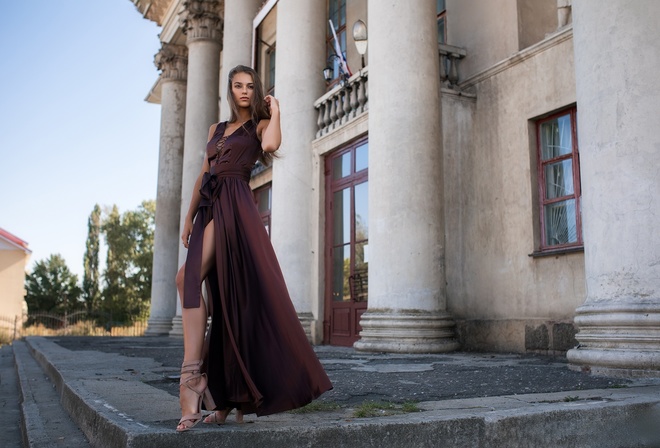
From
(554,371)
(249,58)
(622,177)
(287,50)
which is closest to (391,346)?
(554,371)

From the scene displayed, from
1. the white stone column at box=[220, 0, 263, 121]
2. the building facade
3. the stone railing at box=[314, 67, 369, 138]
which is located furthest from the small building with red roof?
the stone railing at box=[314, 67, 369, 138]

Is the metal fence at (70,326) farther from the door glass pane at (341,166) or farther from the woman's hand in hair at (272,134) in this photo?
the woman's hand in hair at (272,134)

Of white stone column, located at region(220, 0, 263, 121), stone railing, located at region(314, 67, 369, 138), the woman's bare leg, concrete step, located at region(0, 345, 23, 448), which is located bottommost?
concrete step, located at region(0, 345, 23, 448)

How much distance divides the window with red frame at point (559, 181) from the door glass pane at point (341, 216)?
3646 millimetres

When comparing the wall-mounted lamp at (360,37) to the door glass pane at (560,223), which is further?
the wall-mounted lamp at (360,37)

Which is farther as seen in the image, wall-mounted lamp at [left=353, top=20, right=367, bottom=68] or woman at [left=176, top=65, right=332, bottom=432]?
wall-mounted lamp at [left=353, top=20, right=367, bottom=68]

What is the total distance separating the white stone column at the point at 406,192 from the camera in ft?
26.5

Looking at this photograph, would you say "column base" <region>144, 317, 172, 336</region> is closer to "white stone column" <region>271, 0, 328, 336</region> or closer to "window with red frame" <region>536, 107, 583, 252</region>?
"white stone column" <region>271, 0, 328, 336</region>

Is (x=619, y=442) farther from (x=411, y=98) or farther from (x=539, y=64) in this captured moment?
(x=539, y=64)

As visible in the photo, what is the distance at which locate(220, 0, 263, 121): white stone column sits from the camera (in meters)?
15.3

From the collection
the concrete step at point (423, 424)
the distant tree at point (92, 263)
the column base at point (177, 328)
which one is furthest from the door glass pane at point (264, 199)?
the distant tree at point (92, 263)

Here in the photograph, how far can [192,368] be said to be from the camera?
280 centimetres

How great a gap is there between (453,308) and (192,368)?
666 cm

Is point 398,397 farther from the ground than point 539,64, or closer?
closer
